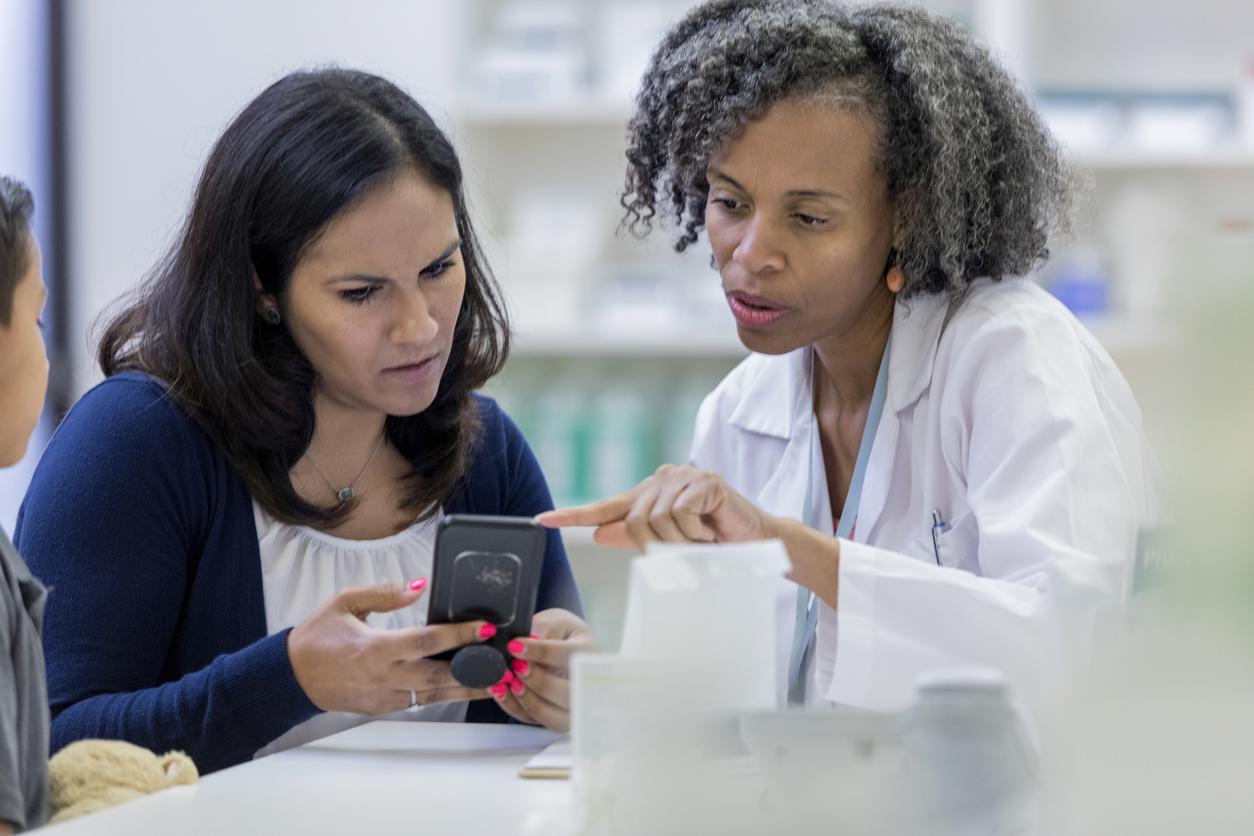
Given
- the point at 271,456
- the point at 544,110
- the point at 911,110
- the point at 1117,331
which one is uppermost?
the point at 544,110

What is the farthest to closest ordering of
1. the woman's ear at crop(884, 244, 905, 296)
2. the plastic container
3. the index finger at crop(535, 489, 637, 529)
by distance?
the woman's ear at crop(884, 244, 905, 296) < the index finger at crop(535, 489, 637, 529) < the plastic container

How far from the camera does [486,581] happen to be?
1.21 m

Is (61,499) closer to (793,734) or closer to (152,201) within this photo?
(793,734)

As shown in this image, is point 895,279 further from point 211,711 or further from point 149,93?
point 149,93

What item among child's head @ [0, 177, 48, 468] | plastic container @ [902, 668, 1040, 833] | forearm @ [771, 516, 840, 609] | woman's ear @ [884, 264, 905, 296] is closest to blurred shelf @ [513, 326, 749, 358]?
woman's ear @ [884, 264, 905, 296]

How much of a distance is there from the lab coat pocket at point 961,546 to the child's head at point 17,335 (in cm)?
91

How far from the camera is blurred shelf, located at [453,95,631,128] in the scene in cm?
284

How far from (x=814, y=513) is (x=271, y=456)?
626 mm

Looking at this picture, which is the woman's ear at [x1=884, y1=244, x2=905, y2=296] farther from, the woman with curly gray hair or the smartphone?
the smartphone

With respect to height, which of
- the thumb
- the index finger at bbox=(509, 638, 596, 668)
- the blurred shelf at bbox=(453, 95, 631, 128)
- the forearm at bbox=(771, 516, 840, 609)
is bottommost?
the index finger at bbox=(509, 638, 596, 668)

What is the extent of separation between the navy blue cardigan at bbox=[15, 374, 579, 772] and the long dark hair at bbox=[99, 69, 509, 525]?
42 millimetres

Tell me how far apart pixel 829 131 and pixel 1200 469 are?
846 mm

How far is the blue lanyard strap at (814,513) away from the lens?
5.16 feet

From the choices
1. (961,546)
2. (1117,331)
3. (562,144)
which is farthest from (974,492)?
(562,144)
